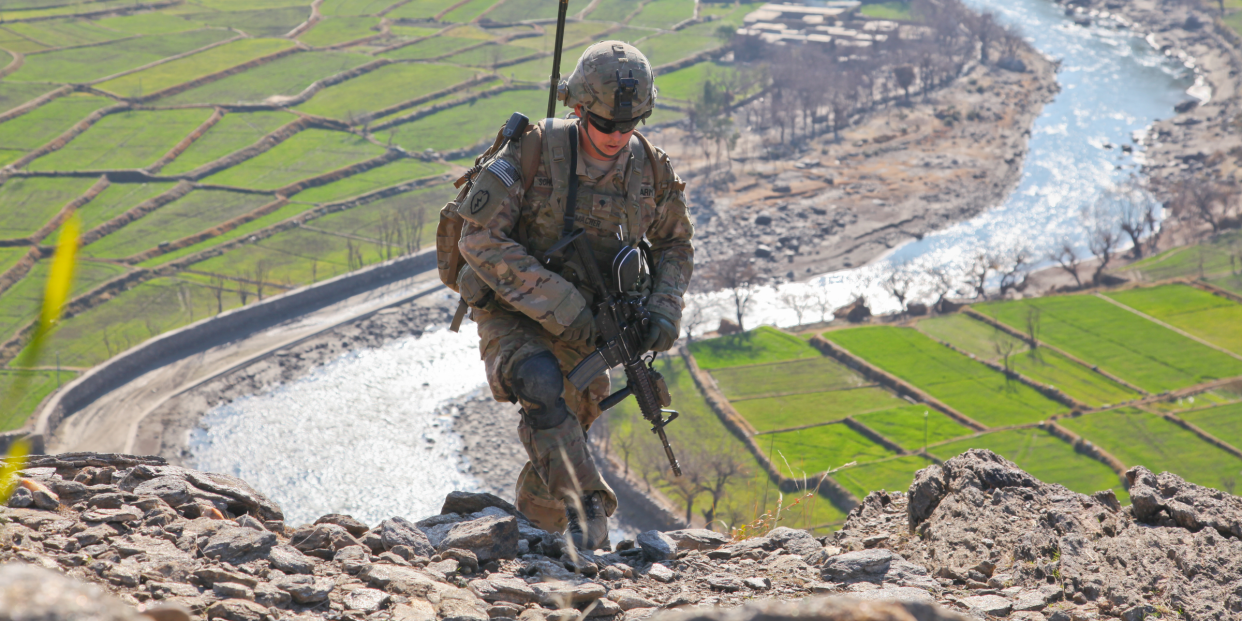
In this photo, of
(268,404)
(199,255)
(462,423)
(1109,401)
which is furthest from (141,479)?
(199,255)

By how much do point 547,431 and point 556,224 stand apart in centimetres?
158

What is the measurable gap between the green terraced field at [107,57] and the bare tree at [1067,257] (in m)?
78.6

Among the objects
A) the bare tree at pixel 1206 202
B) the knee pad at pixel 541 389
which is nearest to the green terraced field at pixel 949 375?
the bare tree at pixel 1206 202

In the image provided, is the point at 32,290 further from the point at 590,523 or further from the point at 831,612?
the point at 831,612

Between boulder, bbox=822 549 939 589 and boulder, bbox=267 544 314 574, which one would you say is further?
boulder, bbox=822 549 939 589

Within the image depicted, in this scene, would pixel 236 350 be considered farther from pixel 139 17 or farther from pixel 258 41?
pixel 139 17

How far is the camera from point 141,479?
22.3ft

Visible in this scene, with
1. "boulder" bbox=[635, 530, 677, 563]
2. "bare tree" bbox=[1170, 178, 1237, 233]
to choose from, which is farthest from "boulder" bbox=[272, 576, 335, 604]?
"bare tree" bbox=[1170, 178, 1237, 233]

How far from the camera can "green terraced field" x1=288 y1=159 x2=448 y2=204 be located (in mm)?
73688

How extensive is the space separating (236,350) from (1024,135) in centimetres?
6390

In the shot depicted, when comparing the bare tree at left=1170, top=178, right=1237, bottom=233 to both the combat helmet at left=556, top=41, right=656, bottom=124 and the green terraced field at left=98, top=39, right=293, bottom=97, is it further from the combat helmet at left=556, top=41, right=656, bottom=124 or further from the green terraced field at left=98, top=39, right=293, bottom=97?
the green terraced field at left=98, top=39, right=293, bottom=97

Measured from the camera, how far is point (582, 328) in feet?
24.3

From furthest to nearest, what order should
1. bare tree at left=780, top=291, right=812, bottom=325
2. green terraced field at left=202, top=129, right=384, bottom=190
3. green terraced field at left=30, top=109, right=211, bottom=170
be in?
green terraced field at left=202, top=129, right=384, bottom=190, green terraced field at left=30, top=109, right=211, bottom=170, bare tree at left=780, top=291, right=812, bottom=325

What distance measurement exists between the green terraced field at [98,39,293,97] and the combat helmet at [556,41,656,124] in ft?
294
